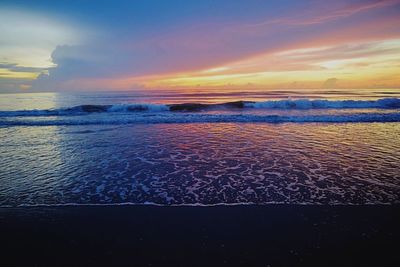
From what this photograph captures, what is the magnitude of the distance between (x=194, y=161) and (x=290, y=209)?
3.83m

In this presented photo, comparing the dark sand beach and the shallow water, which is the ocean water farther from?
the dark sand beach

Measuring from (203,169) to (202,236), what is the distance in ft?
10.8

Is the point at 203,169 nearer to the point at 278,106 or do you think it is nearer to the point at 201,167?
the point at 201,167

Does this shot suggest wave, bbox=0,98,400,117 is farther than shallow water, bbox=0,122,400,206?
Yes

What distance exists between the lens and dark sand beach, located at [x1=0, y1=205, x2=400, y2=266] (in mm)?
3287

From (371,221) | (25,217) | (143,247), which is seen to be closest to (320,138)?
(371,221)

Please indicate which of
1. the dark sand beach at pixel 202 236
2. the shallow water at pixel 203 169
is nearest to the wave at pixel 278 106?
the shallow water at pixel 203 169

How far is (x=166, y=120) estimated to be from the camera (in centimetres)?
1773

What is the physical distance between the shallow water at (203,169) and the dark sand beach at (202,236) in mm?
423

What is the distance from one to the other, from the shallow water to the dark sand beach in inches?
16.6

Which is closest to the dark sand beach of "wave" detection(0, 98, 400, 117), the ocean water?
the ocean water

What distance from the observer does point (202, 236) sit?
379 cm

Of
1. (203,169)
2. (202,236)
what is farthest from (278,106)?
(202,236)

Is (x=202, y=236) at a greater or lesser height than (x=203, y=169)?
lesser
